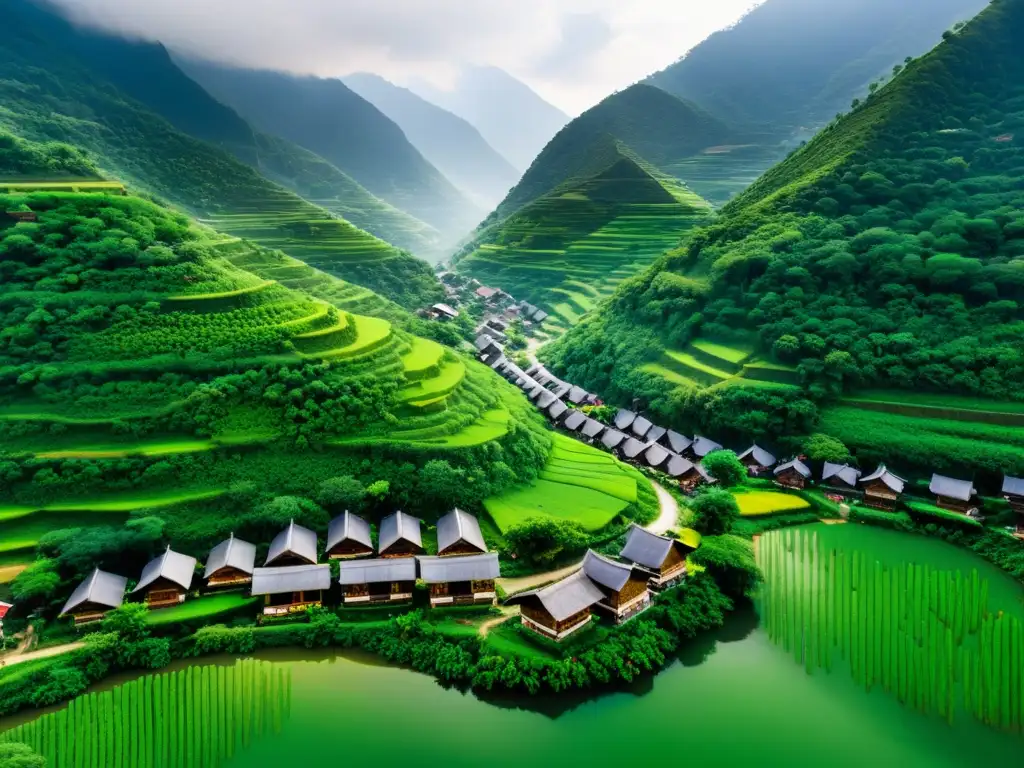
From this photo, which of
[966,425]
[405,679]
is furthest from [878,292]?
[405,679]

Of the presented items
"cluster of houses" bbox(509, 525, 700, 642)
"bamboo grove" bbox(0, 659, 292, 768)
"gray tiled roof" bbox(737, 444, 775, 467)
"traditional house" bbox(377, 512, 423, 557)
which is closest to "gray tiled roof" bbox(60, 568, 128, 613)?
"bamboo grove" bbox(0, 659, 292, 768)

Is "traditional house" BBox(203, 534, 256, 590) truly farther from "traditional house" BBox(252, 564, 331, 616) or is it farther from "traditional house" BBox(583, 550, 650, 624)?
"traditional house" BBox(583, 550, 650, 624)

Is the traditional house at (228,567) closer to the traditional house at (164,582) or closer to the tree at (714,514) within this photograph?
the traditional house at (164,582)

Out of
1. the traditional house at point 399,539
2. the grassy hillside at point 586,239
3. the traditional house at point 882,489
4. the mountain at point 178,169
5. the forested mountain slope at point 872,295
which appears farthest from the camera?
the grassy hillside at point 586,239

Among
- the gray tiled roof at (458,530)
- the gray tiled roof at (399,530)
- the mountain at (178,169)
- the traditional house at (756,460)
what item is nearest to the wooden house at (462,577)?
the gray tiled roof at (458,530)

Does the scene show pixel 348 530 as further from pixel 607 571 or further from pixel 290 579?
pixel 607 571

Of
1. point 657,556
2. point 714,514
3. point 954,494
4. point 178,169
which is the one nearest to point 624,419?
point 714,514
